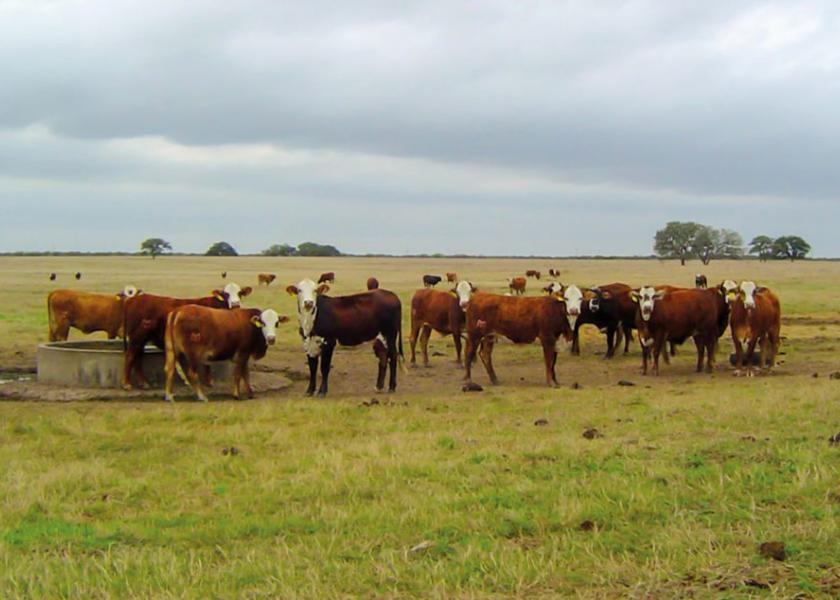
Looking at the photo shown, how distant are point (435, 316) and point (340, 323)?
16.4 ft

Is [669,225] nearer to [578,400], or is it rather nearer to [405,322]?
[405,322]

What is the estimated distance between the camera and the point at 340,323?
16.5 metres

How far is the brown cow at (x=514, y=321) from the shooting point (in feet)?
58.8

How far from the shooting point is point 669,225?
4552 inches

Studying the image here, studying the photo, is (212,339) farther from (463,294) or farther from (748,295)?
(748,295)

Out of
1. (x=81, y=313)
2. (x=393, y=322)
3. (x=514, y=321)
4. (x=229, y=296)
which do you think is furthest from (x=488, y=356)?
(x=81, y=313)

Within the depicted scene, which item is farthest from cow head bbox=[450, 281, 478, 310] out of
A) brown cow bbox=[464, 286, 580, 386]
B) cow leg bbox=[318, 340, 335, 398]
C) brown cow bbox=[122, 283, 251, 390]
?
brown cow bbox=[122, 283, 251, 390]

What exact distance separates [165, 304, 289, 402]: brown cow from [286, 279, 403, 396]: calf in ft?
2.27

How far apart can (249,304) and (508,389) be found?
2159cm

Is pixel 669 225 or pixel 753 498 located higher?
pixel 669 225

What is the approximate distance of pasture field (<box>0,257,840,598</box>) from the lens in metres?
5.77

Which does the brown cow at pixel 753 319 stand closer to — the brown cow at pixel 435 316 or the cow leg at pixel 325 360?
the brown cow at pixel 435 316

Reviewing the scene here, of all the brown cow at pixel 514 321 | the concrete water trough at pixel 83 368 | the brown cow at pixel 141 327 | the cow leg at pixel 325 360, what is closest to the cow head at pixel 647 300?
the brown cow at pixel 514 321

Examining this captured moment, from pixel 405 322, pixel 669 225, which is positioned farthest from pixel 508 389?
pixel 669 225
